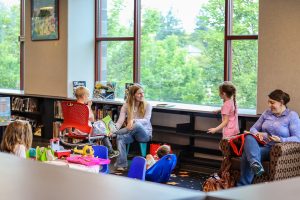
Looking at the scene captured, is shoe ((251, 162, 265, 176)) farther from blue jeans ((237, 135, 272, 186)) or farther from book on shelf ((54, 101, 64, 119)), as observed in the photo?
book on shelf ((54, 101, 64, 119))

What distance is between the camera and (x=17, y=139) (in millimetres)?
4711

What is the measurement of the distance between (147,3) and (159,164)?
14.9ft

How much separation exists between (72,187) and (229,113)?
19.6ft

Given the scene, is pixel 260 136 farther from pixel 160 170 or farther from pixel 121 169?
pixel 121 169

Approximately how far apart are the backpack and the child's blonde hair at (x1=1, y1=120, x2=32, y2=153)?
2.06 metres

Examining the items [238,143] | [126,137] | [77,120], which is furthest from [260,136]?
[77,120]

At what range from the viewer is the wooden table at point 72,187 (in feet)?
2.60

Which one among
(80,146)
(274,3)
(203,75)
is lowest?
(80,146)

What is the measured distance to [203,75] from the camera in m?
8.00

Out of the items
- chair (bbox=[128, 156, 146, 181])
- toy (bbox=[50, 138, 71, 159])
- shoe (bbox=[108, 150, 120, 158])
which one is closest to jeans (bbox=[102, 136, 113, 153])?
shoe (bbox=[108, 150, 120, 158])

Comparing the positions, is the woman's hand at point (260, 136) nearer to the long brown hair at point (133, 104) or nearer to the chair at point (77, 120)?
the long brown hair at point (133, 104)

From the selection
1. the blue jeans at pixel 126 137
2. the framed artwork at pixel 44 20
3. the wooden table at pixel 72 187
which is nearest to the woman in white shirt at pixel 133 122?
the blue jeans at pixel 126 137

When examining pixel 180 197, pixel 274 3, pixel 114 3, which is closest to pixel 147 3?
pixel 114 3

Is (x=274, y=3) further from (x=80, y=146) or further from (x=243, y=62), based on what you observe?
(x=80, y=146)
